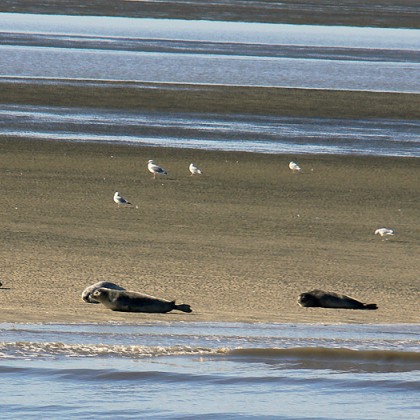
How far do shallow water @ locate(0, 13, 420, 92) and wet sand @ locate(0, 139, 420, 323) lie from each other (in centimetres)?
1075

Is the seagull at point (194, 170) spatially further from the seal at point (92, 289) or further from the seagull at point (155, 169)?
the seal at point (92, 289)

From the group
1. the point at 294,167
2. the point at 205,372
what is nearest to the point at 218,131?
the point at 294,167

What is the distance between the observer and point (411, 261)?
12391 mm

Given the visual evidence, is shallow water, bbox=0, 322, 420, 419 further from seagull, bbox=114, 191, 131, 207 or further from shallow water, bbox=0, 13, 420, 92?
shallow water, bbox=0, 13, 420, 92

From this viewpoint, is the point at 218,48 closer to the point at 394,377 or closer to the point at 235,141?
the point at 235,141

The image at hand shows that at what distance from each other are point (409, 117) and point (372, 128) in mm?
2050

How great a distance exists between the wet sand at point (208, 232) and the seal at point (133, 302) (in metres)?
0.08

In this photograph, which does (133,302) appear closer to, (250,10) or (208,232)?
(208,232)

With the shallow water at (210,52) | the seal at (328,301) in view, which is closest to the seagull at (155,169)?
the seal at (328,301)

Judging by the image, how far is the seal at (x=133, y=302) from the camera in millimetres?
9016

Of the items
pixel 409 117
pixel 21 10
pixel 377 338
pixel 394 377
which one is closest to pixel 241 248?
pixel 377 338

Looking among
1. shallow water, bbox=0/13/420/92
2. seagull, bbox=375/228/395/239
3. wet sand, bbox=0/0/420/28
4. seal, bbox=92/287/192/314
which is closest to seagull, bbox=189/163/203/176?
seagull, bbox=375/228/395/239

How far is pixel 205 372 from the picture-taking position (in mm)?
7371

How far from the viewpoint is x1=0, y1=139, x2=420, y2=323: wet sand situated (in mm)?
9773
